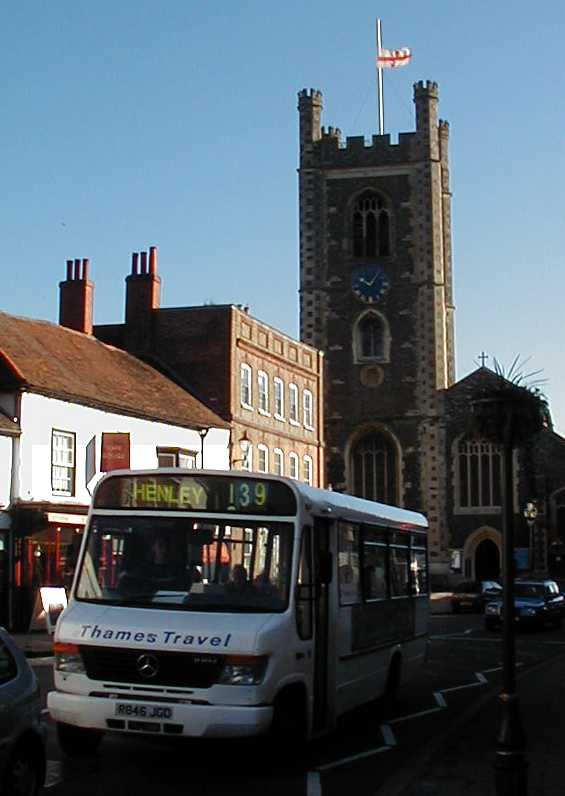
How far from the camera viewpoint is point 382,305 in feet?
234

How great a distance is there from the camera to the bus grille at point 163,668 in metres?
10.5

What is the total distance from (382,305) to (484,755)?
5942 centimetres

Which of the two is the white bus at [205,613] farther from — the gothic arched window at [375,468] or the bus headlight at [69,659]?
the gothic arched window at [375,468]

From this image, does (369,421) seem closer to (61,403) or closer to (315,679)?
(61,403)

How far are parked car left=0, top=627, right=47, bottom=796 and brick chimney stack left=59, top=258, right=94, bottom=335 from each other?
1384 inches

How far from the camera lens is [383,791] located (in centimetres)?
1030

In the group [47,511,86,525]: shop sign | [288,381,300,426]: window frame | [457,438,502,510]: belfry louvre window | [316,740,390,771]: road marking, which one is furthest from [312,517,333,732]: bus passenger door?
[457,438,502,510]: belfry louvre window

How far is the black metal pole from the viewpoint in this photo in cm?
873

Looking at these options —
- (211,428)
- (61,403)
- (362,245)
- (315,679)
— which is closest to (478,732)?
(315,679)

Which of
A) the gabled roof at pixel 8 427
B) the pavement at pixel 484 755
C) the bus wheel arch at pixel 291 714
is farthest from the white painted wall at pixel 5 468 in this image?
the bus wheel arch at pixel 291 714

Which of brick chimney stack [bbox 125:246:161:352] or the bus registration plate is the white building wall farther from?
the bus registration plate

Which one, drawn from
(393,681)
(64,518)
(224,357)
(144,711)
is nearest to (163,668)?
(144,711)

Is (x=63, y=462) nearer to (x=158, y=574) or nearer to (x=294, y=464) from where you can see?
(x=294, y=464)

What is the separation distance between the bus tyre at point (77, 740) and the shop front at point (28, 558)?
1989 cm
